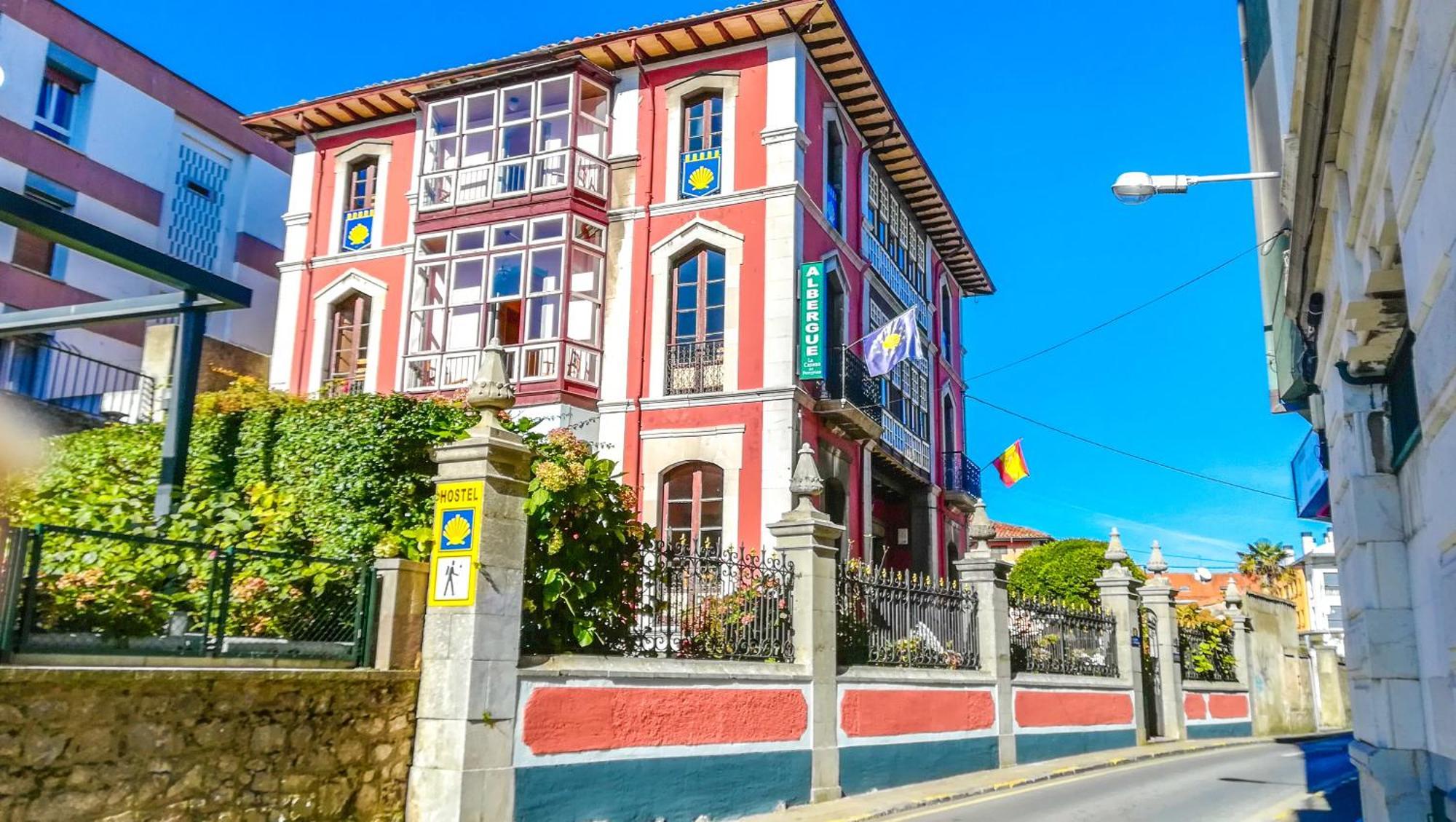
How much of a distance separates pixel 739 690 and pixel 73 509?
20.4ft

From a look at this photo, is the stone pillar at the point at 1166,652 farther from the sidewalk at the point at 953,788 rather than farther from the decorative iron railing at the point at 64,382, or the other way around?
the decorative iron railing at the point at 64,382

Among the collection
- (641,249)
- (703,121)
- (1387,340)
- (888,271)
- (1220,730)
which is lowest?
(1220,730)

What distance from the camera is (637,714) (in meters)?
10.4

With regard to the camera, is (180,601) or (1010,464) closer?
(180,601)

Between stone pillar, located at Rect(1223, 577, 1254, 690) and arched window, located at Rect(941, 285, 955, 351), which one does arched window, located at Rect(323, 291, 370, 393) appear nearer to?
arched window, located at Rect(941, 285, 955, 351)

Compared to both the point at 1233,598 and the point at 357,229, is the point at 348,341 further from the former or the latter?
the point at 1233,598

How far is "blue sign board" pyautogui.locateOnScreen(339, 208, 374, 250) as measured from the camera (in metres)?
23.7

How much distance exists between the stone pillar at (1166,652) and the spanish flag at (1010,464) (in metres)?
3.16

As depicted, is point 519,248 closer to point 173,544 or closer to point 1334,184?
point 173,544

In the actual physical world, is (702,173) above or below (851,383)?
above

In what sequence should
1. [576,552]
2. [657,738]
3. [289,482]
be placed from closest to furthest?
[576,552] → [657,738] → [289,482]

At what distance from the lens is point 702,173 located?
70.0 feet

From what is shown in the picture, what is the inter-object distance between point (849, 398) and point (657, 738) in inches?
473

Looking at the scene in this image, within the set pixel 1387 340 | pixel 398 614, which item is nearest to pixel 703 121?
pixel 398 614
